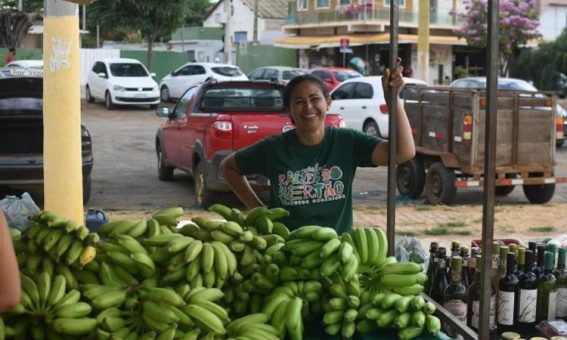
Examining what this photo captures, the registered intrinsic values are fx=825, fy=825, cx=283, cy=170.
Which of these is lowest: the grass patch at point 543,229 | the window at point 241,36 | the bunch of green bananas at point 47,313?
the grass patch at point 543,229

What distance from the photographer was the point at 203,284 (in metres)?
3.25

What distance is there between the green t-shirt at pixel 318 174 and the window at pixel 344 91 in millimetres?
15109

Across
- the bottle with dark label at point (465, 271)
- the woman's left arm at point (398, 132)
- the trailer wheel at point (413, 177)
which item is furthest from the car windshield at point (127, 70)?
the bottle with dark label at point (465, 271)

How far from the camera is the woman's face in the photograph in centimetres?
452

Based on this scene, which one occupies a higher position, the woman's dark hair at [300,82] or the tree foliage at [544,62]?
the tree foliage at [544,62]

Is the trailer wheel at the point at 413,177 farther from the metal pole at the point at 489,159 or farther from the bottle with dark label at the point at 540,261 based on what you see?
the metal pole at the point at 489,159

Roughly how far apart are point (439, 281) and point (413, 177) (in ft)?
27.9

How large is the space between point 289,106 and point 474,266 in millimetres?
1338

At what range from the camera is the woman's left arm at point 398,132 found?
13.7 ft

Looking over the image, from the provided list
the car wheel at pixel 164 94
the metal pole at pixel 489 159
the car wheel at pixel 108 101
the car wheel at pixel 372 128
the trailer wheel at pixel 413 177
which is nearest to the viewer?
the metal pole at pixel 489 159

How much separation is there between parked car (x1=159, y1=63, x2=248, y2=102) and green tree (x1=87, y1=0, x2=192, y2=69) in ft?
8.54

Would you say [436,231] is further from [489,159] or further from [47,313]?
[47,313]

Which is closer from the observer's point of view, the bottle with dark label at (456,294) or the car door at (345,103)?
the bottle with dark label at (456,294)

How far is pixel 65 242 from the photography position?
10.7ft
